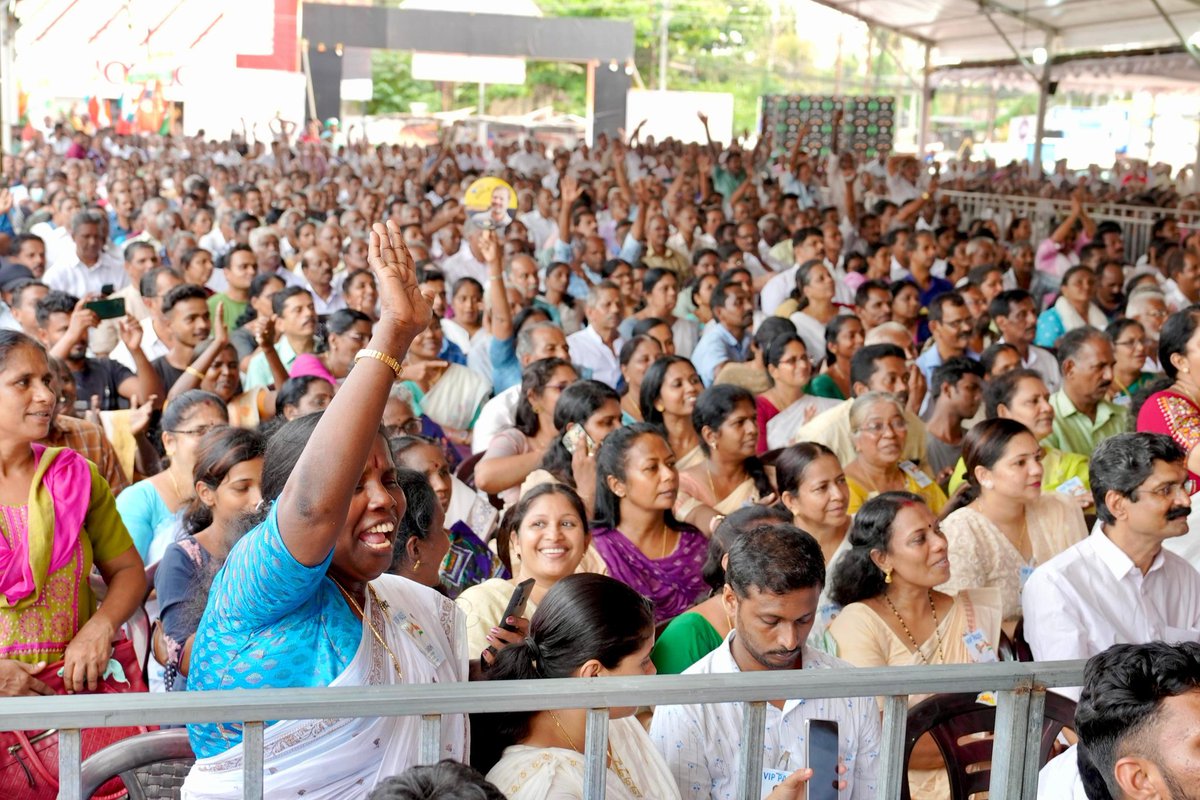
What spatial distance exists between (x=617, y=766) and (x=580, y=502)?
104 centimetres

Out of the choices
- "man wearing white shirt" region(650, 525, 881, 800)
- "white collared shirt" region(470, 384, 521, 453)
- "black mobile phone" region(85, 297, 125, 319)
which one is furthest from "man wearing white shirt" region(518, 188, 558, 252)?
"man wearing white shirt" region(650, 525, 881, 800)

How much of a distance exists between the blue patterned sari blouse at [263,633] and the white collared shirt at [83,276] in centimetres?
608

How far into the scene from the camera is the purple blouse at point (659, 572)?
3381 mm

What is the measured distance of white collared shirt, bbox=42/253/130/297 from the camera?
24.0ft

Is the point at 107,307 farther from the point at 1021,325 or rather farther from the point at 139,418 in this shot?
the point at 1021,325

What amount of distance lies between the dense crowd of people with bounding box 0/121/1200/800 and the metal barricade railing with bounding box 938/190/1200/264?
3.32 m

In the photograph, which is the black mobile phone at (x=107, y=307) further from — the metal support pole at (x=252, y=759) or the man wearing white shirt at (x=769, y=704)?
the metal support pole at (x=252, y=759)

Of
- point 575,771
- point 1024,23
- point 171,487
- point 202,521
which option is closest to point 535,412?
point 171,487

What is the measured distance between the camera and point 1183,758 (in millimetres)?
1643

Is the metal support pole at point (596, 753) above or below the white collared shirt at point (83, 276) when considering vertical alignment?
below

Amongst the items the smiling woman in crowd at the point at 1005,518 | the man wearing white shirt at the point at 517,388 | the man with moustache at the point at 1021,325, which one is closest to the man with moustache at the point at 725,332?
the man wearing white shirt at the point at 517,388

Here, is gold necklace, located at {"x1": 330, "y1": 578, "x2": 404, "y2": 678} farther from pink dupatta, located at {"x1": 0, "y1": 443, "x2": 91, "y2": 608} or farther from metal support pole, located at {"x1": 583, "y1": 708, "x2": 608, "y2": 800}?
pink dupatta, located at {"x1": 0, "y1": 443, "x2": 91, "y2": 608}

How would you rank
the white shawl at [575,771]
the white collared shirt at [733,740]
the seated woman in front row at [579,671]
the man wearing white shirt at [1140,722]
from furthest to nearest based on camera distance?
the white collared shirt at [733,740] < the seated woman in front row at [579,671] < the white shawl at [575,771] < the man wearing white shirt at [1140,722]

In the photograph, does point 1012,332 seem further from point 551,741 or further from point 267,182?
point 267,182
